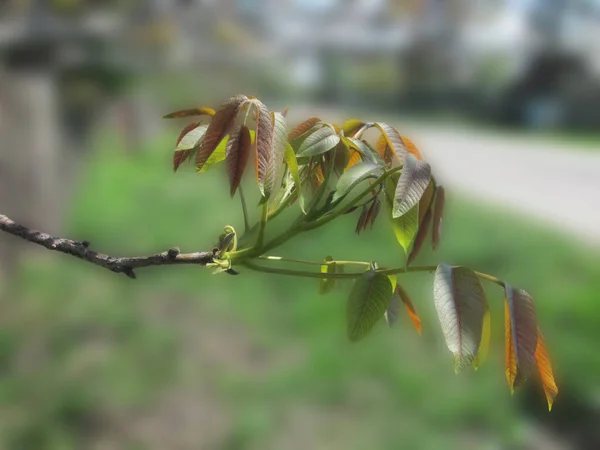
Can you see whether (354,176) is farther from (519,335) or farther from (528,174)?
(528,174)

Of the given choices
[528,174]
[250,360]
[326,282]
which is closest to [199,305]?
[250,360]

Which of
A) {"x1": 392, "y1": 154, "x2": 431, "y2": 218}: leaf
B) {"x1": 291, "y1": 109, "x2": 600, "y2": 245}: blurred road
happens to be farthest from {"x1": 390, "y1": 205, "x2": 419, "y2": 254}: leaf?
{"x1": 291, "y1": 109, "x2": 600, "y2": 245}: blurred road

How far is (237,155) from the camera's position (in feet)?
1.45

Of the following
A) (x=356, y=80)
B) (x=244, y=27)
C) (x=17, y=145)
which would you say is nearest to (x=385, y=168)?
(x=17, y=145)

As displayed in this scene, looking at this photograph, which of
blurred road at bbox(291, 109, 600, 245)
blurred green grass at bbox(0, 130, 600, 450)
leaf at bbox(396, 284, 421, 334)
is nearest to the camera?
leaf at bbox(396, 284, 421, 334)

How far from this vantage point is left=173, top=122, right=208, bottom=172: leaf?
478 mm

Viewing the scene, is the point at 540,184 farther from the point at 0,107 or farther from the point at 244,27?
the point at 0,107

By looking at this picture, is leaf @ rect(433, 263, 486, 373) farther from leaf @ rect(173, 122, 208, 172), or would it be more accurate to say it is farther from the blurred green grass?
the blurred green grass

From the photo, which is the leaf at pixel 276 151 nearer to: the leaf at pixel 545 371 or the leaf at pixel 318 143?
the leaf at pixel 318 143

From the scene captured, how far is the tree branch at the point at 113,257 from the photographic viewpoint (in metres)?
0.44

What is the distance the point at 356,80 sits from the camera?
28.6ft

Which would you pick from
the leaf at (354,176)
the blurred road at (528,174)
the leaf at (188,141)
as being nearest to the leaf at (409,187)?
the leaf at (354,176)

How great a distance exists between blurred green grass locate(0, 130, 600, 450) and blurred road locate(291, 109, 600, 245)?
3.49ft

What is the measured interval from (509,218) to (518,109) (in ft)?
25.3
